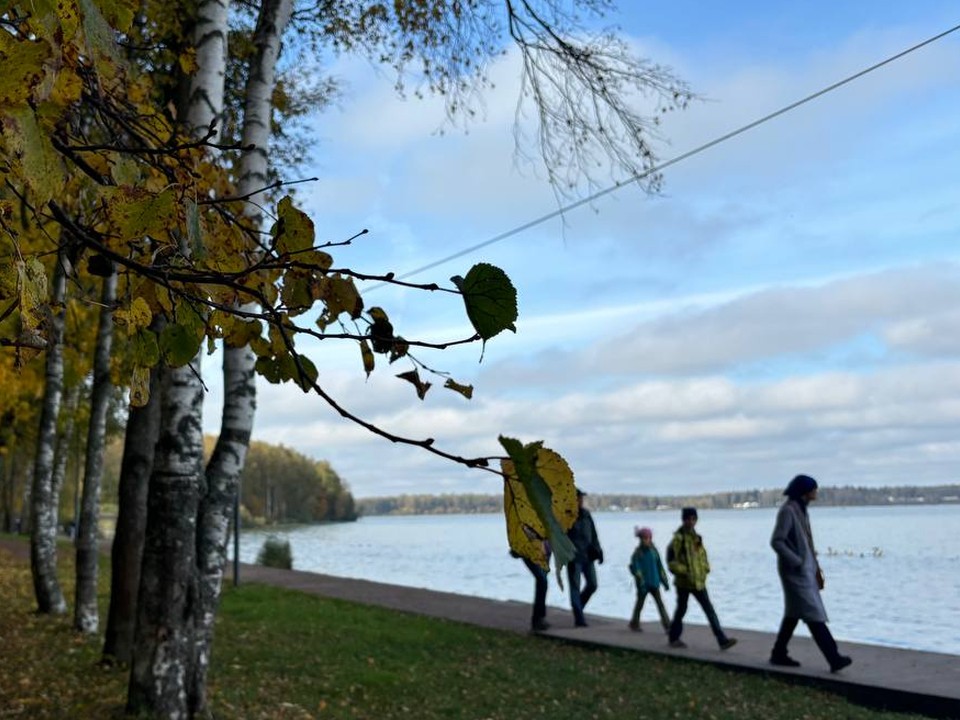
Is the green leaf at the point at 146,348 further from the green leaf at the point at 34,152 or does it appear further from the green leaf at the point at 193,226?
the green leaf at the point at 34,152

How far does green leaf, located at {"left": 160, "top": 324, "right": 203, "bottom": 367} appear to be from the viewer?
1769 mm

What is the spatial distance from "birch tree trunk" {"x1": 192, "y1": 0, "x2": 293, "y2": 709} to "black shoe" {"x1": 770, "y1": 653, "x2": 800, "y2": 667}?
566cm

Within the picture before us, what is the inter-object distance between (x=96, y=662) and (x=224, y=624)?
4024 millimetres

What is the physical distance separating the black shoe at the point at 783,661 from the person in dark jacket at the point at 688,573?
0.99 metres

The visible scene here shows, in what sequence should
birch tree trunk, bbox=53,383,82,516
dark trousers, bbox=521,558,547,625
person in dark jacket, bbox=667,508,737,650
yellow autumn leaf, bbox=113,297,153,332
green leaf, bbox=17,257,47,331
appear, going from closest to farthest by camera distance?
green leaf, bbox=17,257,47,331
yellow autumn leaf, bbox=113,297,153,332
person in dark jacket, bbox=667,508,737,650
dark trousers, bbox=521,558,547,625
birch tree trunk, bbox=53,383,82,516

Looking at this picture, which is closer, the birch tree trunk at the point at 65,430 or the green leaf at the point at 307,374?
the green leaf at the point at 307,374

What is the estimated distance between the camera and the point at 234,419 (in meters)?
6.71

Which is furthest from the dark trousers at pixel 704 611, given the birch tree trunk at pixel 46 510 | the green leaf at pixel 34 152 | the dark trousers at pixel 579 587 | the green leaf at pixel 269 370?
the green leaf at pixel 34 152

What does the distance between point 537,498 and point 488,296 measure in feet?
1.12

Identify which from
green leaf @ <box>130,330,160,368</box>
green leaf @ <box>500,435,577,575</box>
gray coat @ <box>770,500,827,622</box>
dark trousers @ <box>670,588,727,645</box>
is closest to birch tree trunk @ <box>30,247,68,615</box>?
dark trousers @ <box>670,588,727,645</box>

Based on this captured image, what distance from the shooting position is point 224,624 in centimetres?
1241

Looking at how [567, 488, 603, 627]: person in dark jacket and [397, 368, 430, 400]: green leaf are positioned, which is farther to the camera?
[567, 488, 603, 627]: person in dark jacket

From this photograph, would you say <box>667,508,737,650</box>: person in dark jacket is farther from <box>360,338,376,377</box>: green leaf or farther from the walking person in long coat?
<box>360,338,376,377</box>: green leaf

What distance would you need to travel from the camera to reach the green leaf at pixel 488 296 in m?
1.37
